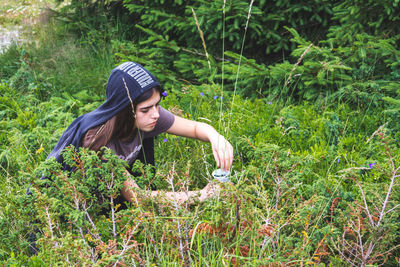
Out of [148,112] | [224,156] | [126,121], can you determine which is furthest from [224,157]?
[126,121]

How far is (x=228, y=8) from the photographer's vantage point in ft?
13.6

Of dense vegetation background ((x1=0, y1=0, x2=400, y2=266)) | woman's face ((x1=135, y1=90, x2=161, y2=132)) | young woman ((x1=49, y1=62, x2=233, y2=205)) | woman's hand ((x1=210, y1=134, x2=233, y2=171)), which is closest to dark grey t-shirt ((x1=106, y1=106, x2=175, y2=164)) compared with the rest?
young woman ((x1=49, y1=62, x2=233, y2=205))

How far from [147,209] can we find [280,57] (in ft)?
11.1

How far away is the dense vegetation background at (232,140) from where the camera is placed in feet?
6.33

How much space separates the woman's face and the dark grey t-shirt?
0.14 meters

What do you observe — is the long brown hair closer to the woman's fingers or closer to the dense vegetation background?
the dense vegetation background

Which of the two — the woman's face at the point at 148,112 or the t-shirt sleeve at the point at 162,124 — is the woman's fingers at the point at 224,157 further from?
the t-shirt sleeve at the point at 162,124

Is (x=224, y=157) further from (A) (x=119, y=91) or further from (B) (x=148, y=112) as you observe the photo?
(A) (x=119, y=91)

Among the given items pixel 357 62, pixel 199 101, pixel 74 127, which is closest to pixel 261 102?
pixel 199 101

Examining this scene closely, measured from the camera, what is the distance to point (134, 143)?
2656 mm

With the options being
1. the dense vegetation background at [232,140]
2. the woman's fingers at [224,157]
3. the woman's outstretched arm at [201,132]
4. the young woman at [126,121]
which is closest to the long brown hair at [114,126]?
the young woman at [126,121]

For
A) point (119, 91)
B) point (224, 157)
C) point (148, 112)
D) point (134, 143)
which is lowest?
point (134, 143)

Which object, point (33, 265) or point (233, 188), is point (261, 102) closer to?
point (233, 188)

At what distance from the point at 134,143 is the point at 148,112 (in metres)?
0.32
